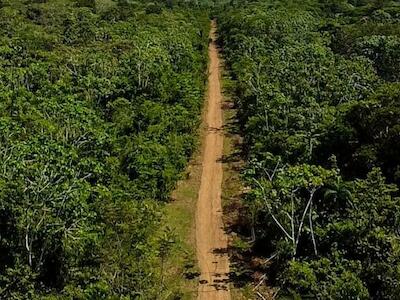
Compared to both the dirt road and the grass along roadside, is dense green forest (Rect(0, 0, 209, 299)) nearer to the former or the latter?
the grass along roadside

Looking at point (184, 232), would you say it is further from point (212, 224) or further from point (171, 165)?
point (171, 165)

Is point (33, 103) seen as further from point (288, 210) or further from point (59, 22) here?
point (59, 22)

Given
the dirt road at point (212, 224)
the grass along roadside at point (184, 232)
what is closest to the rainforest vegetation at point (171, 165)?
the grass along roadside at point (184, 232)

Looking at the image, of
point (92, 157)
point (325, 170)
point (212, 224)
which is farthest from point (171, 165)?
point (325, 170)

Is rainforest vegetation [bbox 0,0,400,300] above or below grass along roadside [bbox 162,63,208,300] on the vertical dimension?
above

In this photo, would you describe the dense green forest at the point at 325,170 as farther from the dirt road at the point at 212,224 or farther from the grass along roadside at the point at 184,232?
the grass along roadside at the point at 184,232

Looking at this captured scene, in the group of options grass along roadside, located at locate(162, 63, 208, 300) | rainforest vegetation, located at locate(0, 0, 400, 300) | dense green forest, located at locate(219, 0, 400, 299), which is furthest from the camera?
grass along roadside, located at locate(162, 63, 208, 300)

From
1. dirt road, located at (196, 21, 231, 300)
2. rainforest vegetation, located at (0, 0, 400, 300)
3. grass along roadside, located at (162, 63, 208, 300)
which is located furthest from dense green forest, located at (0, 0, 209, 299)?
dirt road, located at (196, 21, 231, 300)

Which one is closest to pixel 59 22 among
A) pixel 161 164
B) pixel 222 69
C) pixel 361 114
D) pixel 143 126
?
pixel 222 69
